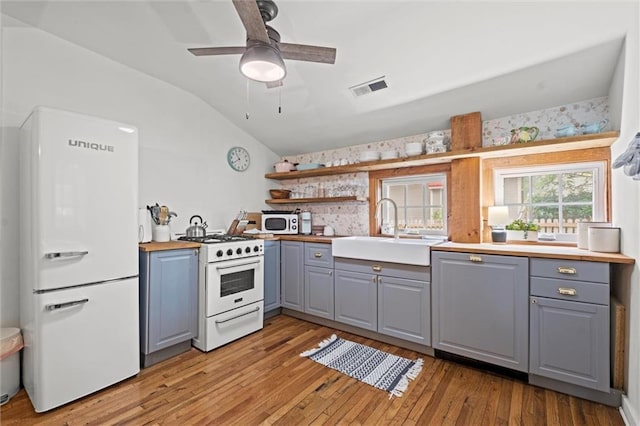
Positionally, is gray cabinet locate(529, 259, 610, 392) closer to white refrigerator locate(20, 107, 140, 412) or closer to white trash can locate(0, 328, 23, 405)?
white refrigerator locate(20, 107, 140, 412)

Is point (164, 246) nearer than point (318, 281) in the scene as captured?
Yes

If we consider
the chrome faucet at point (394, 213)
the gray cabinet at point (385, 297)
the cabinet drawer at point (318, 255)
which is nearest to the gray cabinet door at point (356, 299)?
the gray cabinet at point (385, 297)

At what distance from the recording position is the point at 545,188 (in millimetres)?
2660

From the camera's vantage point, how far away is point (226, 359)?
250 cm

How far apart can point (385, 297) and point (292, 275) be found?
118 cm

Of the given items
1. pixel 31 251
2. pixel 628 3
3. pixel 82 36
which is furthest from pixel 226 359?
pixel 628 3

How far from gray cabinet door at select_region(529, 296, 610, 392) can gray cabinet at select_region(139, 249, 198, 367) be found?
273 cm

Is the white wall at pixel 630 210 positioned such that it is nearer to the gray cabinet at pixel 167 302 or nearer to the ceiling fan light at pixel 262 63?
the ceiling fan light at pixel 262 63

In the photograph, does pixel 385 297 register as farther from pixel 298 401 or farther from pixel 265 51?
pixel 265 51

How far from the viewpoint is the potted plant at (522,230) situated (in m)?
2.61

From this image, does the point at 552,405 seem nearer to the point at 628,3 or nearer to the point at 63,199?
the point at 628,3

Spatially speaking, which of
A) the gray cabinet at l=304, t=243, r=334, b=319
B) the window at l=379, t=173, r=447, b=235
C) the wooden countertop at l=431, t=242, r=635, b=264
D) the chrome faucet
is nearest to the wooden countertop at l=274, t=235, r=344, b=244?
the gray cabinet at l=304, t=243, r=334, b=319

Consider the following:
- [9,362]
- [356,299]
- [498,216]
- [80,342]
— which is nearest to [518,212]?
[498,216]

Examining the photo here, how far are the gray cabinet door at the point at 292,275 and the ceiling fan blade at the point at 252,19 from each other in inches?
88.5
